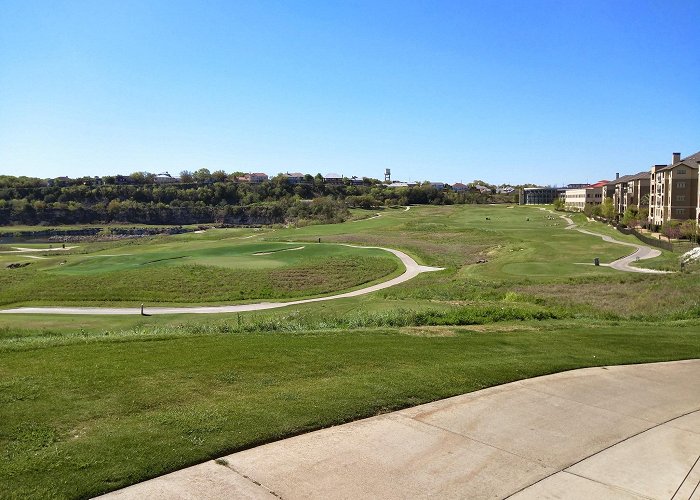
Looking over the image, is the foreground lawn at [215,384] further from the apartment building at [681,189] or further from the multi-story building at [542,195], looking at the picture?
the multi-story building at [542,195]

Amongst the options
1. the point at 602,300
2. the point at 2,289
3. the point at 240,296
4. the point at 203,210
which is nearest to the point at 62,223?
the point at 203,210

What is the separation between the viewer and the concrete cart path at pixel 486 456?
7.36 m

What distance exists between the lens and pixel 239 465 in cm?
780

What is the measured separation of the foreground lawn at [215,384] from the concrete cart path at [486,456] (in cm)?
50

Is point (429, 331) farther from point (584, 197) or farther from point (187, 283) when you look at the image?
point (584, 197)

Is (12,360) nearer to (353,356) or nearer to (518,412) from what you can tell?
(353,356)

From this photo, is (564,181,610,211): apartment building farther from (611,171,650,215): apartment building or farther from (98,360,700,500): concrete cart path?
(98,360,700,500): concrete cart path

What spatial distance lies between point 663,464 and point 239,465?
19.9 feet

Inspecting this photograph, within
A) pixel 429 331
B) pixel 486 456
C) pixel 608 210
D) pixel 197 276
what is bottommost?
pixel 197 276

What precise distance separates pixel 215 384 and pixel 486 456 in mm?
5115

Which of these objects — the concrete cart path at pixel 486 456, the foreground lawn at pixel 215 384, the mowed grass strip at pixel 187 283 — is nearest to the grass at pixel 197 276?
the mowed grass strip at pixel 187 283

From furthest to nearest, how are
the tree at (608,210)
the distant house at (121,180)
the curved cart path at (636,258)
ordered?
1. the distant house at (121,180)
2. the tree at (608,210)
3. the curved cart path at (636,258)

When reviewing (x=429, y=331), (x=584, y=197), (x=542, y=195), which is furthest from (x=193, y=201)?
(x=429, y=331)

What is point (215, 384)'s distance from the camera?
35.3ft
